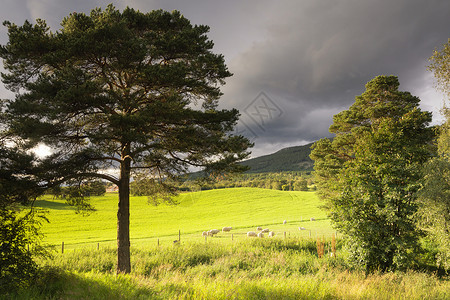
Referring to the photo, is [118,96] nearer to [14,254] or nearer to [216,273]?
[14,254]

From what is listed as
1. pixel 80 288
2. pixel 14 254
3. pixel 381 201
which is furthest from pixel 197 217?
pixel 14 254

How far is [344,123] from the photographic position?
23312mm

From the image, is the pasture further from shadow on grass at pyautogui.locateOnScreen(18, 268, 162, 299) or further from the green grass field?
the green grass field

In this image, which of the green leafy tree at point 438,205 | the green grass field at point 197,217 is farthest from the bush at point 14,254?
the green grass field at point 197,217

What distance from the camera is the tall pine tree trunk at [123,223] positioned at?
11.2m

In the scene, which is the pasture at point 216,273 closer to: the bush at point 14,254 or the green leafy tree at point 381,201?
the bush at point 14,254

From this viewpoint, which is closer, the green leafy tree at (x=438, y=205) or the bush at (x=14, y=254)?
the bush at (x=14, y=254)

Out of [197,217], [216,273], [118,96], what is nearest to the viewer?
[118,96]

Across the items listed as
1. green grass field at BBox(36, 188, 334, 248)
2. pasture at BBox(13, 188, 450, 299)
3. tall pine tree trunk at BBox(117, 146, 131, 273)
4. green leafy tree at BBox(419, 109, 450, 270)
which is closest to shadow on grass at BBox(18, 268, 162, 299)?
pasture at BBox(13, 188, 450, 299)

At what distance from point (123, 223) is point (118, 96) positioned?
6.07m

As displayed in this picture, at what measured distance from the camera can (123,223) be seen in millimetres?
11359

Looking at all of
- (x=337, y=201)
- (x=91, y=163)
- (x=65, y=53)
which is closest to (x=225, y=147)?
(x=91, y=163)

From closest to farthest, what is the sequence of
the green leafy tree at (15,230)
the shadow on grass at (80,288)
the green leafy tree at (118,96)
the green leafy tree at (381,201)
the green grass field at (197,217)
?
the shadow on grass at (80,288) → the green leafy tree at (15,230) → the green leafy tree at (118,96) → the green leafy tree at (381,201) → the green grass field at (197,217)

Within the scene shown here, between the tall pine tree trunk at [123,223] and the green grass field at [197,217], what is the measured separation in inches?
759
